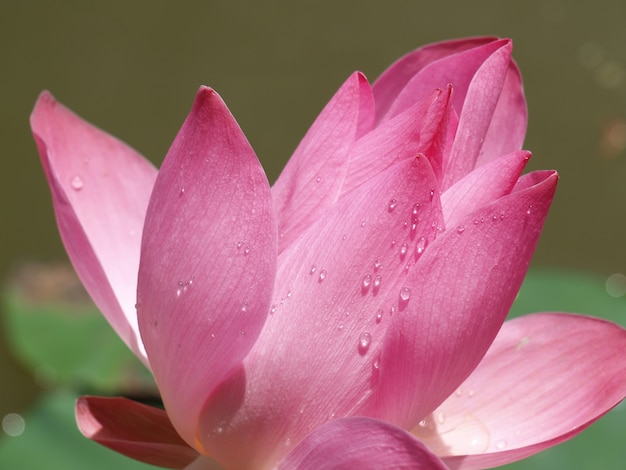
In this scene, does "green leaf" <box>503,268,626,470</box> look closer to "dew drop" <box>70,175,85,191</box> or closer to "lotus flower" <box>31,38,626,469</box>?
"lotus flower" <box>31,38,626,469</box>

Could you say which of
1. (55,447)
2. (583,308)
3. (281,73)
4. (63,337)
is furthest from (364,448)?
(281,73)

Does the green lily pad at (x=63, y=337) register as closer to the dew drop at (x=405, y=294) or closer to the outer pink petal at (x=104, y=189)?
the outer pink petal at (x=104, y=189)

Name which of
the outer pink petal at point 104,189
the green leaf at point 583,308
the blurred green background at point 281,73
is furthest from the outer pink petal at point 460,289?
the blurred green background at point 281,73

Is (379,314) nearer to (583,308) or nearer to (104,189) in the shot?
(104,189)

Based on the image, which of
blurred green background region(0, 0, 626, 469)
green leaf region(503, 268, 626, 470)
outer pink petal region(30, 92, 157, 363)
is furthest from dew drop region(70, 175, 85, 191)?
blurred green background region(0, 0, 626, 469)

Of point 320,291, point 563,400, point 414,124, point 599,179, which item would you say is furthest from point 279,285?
point 599,179

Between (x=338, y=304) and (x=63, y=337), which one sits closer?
(x=338, y=304)
